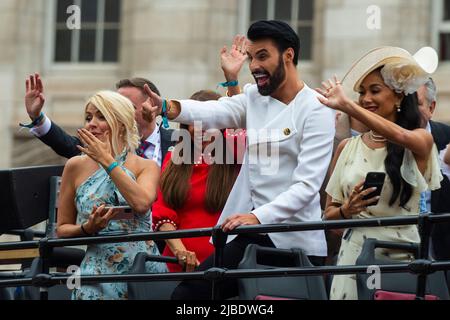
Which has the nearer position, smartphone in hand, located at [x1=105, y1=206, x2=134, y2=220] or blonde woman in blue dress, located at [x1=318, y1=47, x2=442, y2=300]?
blonde woman in blue dress, located at [x1=318, y1=47, x2=442, y2=300]

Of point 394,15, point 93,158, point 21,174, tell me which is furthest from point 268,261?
point 394,15

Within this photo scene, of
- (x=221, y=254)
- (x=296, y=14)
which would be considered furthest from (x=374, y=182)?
(x=296, y=14)

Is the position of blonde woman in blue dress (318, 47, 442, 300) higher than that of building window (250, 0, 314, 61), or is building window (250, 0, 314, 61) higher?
building window (250, 0, 314, 61)

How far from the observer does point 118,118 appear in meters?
6.61

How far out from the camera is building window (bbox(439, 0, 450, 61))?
14719mm

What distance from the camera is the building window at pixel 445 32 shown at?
1472cm

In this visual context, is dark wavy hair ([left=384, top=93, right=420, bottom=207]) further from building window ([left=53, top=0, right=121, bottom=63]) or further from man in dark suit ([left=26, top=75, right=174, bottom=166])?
Result: building window ([left=53, top=0, right=121, bottom=63])

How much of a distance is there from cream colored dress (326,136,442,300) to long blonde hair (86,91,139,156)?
118 cm

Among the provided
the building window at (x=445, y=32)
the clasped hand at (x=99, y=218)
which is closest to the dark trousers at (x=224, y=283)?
the clasped hand at (x=99, y=218)

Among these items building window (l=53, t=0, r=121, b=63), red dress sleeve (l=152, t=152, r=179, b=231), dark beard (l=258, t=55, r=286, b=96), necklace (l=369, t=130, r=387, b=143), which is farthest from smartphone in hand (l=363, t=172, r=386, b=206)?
building window (l=53, t=0, r=121, b=63)

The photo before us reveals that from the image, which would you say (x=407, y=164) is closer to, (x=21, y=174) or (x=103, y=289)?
(x=103, y=289)

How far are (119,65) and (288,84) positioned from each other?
9730 millimetres

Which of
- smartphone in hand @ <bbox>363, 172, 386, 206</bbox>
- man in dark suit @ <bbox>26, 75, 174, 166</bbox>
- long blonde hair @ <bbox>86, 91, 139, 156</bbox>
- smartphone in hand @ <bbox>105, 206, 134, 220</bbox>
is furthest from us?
man in dark suit @ <bbox>26, 75, 174, 166</bbox>
